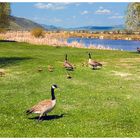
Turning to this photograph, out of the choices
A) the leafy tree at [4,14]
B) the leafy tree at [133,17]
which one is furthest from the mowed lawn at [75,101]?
the leafy tree at [4,14]

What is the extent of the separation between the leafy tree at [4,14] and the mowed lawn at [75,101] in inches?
1733

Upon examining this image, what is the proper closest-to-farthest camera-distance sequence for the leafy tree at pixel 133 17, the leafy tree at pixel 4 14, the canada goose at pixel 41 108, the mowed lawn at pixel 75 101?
the mowed lawn at pixel 75 101
the canada goose at pixel 41 108
the leafy tree at pixel 133 17
the leafy tree at pixel 4 14

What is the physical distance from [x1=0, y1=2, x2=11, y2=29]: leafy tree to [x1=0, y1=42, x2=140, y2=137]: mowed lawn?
4402 cm

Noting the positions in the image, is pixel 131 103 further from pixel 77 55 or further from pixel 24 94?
pixel 77 55

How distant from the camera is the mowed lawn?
60.2 ft

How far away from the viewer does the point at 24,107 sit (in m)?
22.5

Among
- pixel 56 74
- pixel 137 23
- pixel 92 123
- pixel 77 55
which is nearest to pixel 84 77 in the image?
pixel 56 74

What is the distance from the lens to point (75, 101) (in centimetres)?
2425

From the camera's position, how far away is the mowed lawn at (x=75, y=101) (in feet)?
60.2

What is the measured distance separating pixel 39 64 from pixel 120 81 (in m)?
12.0

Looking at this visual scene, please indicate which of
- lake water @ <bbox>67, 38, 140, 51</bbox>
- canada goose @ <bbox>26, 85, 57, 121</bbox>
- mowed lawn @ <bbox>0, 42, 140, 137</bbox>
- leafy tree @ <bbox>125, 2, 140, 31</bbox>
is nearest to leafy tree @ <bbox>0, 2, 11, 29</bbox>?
lake water @ <bbox>67, 38, 140, 51</bbox>

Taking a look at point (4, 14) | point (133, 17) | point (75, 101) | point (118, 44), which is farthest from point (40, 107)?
point (118, 44)

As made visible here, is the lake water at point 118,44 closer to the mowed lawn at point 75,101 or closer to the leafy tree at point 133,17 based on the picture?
the leafy tree at point 133,17

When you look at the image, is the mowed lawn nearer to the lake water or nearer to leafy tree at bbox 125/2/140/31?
leafy tree at bbox 125/2/140/31
